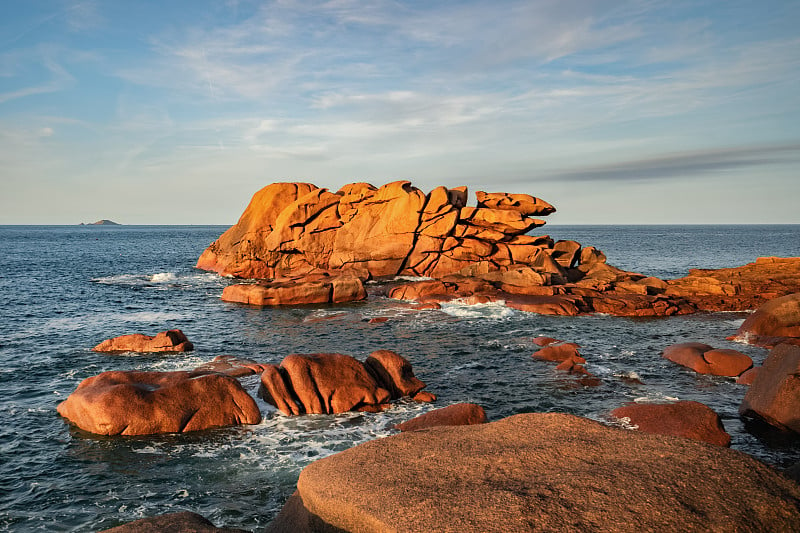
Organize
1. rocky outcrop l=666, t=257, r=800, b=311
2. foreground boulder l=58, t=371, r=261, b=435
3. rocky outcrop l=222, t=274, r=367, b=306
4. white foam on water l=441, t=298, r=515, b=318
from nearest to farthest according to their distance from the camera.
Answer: foreground boulder l=58, t=371, r=261, b=435
white foam on water l=441, t=298, r=515, b=318
rocky outcrop l=666, t=257, r=800, b=311
rocky outcrop l=222, t=274, r=367, b=306

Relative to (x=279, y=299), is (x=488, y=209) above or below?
above

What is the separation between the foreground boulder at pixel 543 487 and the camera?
21.6 feet

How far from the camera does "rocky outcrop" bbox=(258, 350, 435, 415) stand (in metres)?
18.2

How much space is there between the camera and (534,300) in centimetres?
3988

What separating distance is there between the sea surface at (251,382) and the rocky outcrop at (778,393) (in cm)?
76

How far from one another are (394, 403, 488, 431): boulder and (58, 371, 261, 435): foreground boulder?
5.25 meters

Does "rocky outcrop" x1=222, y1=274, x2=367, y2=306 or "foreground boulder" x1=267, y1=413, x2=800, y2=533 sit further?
"rocky outcrop" x1=222, y1=274, x2=367, y2=306

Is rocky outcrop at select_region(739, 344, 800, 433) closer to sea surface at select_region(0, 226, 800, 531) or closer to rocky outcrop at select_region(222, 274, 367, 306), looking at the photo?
sea surface at select_region(0, 226, 800, 531)

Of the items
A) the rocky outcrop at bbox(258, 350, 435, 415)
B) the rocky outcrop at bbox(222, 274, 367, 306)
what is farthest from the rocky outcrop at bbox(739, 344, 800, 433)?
the rocky outcrop at bbox(222, 274, 367, 306)

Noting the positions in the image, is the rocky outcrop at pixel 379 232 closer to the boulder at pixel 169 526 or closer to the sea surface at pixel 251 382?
the sea surface at pixel 251 382

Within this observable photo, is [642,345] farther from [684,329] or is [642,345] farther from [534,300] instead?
[534,300]

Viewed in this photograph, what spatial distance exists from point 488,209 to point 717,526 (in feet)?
160

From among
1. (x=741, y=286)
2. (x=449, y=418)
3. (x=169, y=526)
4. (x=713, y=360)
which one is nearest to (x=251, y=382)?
(x=449, y=418)

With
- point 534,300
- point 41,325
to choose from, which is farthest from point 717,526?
point 41,325
